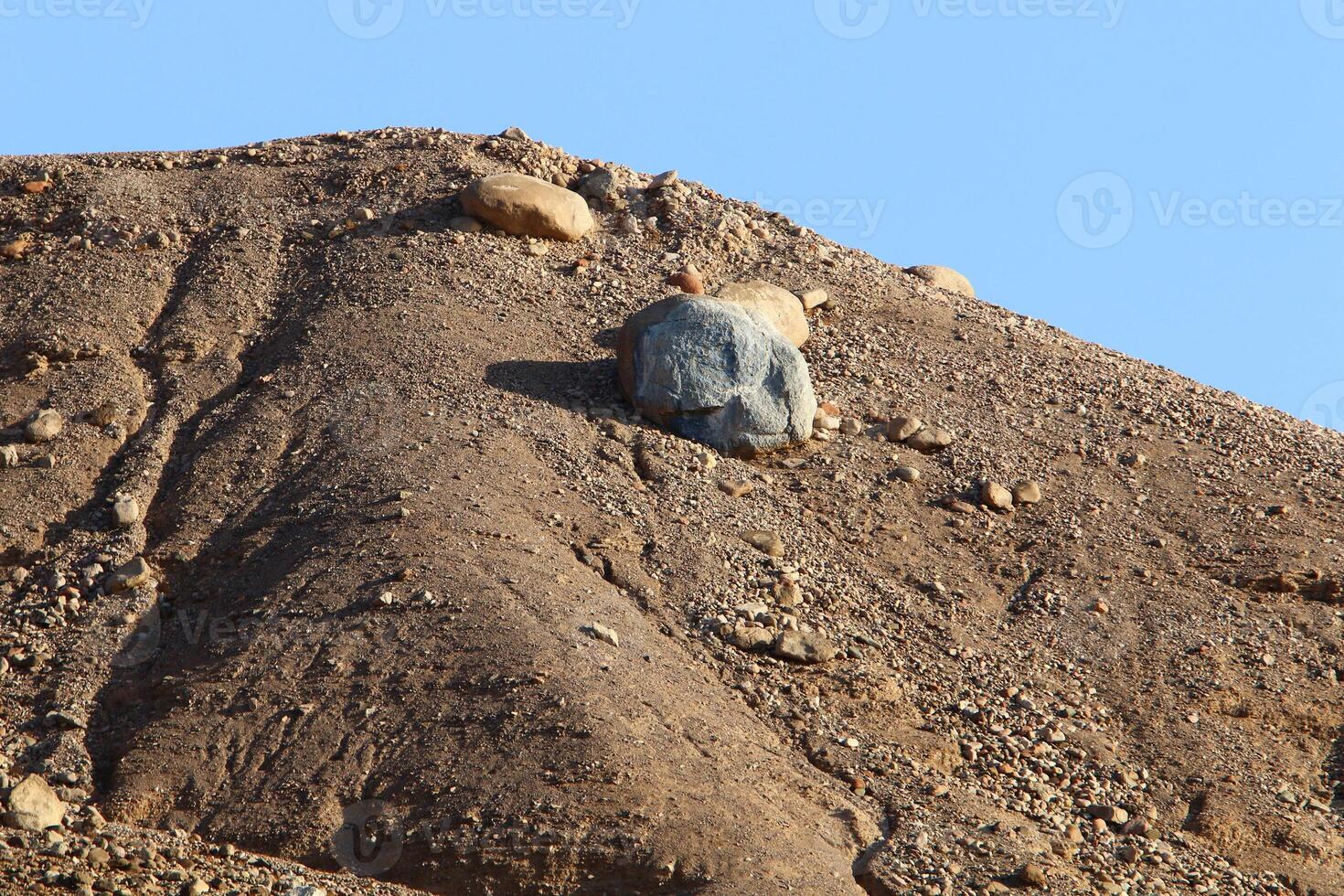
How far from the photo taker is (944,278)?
20.3m

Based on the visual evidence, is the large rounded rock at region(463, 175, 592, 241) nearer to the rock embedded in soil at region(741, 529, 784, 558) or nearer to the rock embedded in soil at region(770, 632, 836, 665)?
the rock embedded in soil at region(741, 529, 784, 558)

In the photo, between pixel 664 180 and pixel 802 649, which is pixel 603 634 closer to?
pixel 802 649

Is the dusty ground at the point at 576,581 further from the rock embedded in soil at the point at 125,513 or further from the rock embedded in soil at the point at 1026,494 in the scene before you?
the rock embedded in soil at the point at 1026,494

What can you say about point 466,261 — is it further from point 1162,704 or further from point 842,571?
point 1162,704

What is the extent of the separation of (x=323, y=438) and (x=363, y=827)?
470 centimetres

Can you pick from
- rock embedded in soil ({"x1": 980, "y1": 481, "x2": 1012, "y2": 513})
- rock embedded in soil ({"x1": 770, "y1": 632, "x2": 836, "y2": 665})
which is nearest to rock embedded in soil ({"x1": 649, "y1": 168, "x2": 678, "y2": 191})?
rock embedded in soil ({"x1": 980, "y1": 481, "x2": 1012, "y2": 513})

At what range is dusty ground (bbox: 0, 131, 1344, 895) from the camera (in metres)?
10.7

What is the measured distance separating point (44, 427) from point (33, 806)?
201 inches

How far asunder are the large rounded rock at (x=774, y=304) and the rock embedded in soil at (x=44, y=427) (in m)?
6.57

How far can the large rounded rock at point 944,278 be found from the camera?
20.1 metres

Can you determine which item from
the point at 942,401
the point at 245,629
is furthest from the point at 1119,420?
the point at 245,629

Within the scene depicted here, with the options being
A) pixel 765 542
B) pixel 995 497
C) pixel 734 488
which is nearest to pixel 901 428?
pixel 995 497

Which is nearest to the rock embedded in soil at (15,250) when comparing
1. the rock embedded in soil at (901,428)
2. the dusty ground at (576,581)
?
the dusty ground at (576,581)

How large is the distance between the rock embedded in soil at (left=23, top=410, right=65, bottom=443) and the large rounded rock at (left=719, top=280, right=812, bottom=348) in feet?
21.6
